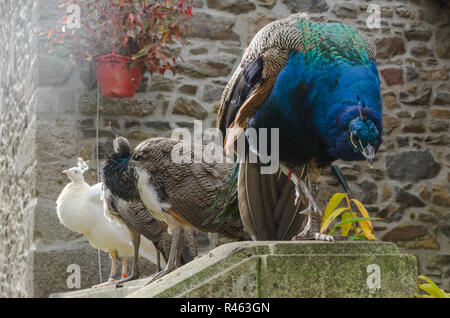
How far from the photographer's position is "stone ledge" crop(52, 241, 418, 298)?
2.00m

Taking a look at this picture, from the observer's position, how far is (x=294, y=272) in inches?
80.8

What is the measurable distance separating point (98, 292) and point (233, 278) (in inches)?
50.0

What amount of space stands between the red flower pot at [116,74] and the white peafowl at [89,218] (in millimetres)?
670

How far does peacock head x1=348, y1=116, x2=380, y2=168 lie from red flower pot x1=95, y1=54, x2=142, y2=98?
2376 millimetres

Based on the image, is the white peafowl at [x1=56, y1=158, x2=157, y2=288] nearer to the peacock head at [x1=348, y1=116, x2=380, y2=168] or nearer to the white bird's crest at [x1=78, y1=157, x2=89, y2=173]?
the white bird's crest at [x1=78, y1=157, x2=89, y2=173]

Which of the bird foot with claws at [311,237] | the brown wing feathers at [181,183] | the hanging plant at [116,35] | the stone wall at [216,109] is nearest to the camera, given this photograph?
the bird foot with claws at [311,237]

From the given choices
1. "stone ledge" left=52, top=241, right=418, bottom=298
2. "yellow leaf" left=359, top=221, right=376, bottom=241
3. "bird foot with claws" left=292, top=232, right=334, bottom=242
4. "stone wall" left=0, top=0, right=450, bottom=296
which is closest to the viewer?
"stone ledge" left=52, top=241, right=418, bottom=298

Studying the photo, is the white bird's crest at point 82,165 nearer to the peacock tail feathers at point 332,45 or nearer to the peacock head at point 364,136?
the peacock tail feathers at point 332,45

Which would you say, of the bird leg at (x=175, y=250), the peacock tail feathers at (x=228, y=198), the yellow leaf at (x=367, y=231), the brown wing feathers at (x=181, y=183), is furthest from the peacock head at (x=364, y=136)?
the bird leg at (x=175, y=250)

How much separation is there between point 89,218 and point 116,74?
3.49 ft

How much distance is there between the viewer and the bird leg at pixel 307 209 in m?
2.34

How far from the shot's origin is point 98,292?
3.05 meters

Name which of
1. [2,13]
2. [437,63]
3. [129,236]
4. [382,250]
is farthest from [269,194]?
[2,13]
